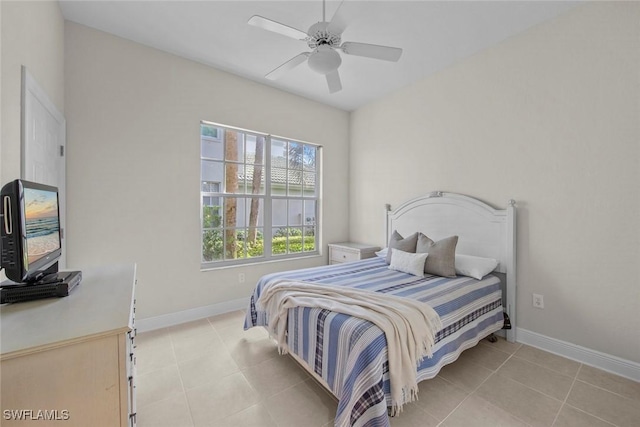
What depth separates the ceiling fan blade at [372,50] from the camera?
1915mm

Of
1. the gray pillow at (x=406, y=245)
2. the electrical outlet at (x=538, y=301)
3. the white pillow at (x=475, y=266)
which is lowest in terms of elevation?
the electrical outlet at (x=538, y=301)

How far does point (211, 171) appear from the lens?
10.8ft

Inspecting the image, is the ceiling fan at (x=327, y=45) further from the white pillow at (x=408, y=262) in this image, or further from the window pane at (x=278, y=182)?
the window pane at (x=278, y=182)

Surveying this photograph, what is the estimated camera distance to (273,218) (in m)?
3.79

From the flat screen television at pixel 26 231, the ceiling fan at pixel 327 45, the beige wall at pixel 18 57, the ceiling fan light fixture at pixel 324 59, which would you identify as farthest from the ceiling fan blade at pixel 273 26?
the flat screen television at pixel 26 231

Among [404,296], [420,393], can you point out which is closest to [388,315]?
[404,296]

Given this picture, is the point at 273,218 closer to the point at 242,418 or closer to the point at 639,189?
the point at 242,418

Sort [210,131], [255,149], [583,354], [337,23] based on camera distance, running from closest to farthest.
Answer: [337,23]
[583,354]
[210,131]
[255,149]

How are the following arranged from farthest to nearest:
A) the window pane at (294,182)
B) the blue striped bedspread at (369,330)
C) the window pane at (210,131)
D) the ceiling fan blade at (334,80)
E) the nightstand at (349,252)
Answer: the window pane at (294,182) → the nightstand at (349,252) → the window pane at (210,131) → the ceiling fan blade at (334,80) → the blue striped bedspread at (369,330)

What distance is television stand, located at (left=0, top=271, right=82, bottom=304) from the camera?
1.06m

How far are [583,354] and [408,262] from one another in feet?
5.00

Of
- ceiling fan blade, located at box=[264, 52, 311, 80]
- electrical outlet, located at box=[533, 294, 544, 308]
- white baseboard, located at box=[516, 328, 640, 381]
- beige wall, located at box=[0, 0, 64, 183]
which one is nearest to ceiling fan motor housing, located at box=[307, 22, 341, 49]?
ceiling fan blade, located at box=[264, 52, 311, 80]

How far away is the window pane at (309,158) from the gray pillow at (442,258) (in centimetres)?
226

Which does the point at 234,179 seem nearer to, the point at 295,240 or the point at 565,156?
the point at 295,240
